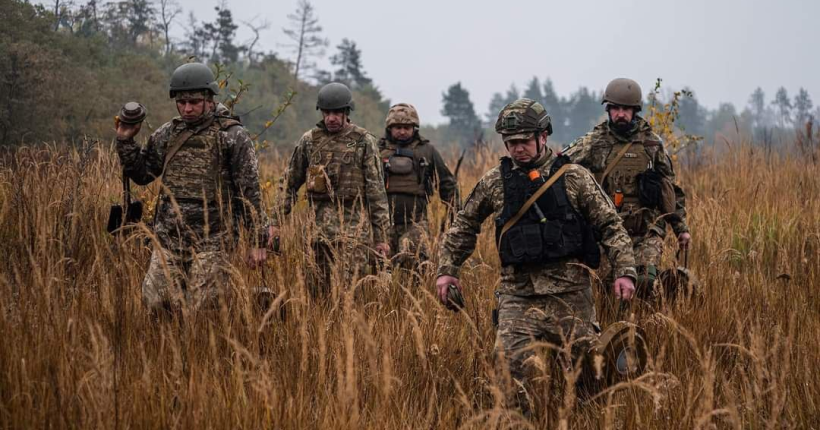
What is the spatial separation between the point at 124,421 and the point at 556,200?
2395 millimetres

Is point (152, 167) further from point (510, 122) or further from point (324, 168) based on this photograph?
point (510, 122)

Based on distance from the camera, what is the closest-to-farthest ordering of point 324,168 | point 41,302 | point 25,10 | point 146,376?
1. point 146,376
2. point 41,302
3. point 324,168
4. point 25,10

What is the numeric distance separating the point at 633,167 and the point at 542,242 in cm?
204

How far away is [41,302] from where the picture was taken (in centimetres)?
305

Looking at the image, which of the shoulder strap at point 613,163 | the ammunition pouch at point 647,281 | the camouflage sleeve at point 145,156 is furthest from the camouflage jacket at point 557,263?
the camouflage sleeve at point 145,156

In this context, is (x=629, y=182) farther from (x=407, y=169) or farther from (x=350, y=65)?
(x=350, y=65)

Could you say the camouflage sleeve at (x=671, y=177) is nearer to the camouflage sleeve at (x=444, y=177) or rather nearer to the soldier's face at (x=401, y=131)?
the camouflage sleeve at (x=444, y=177)

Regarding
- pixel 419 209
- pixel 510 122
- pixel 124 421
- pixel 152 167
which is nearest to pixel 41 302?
pixel 124 421

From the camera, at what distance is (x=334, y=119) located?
238 inches

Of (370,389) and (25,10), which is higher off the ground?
(25,10)

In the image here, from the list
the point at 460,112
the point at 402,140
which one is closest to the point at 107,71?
the point at 402,140

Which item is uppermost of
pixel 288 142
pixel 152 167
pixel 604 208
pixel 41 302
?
pixel 288 142

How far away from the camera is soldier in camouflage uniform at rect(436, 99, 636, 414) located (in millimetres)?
3750

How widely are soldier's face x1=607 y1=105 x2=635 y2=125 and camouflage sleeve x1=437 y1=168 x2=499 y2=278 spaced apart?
1926mm
